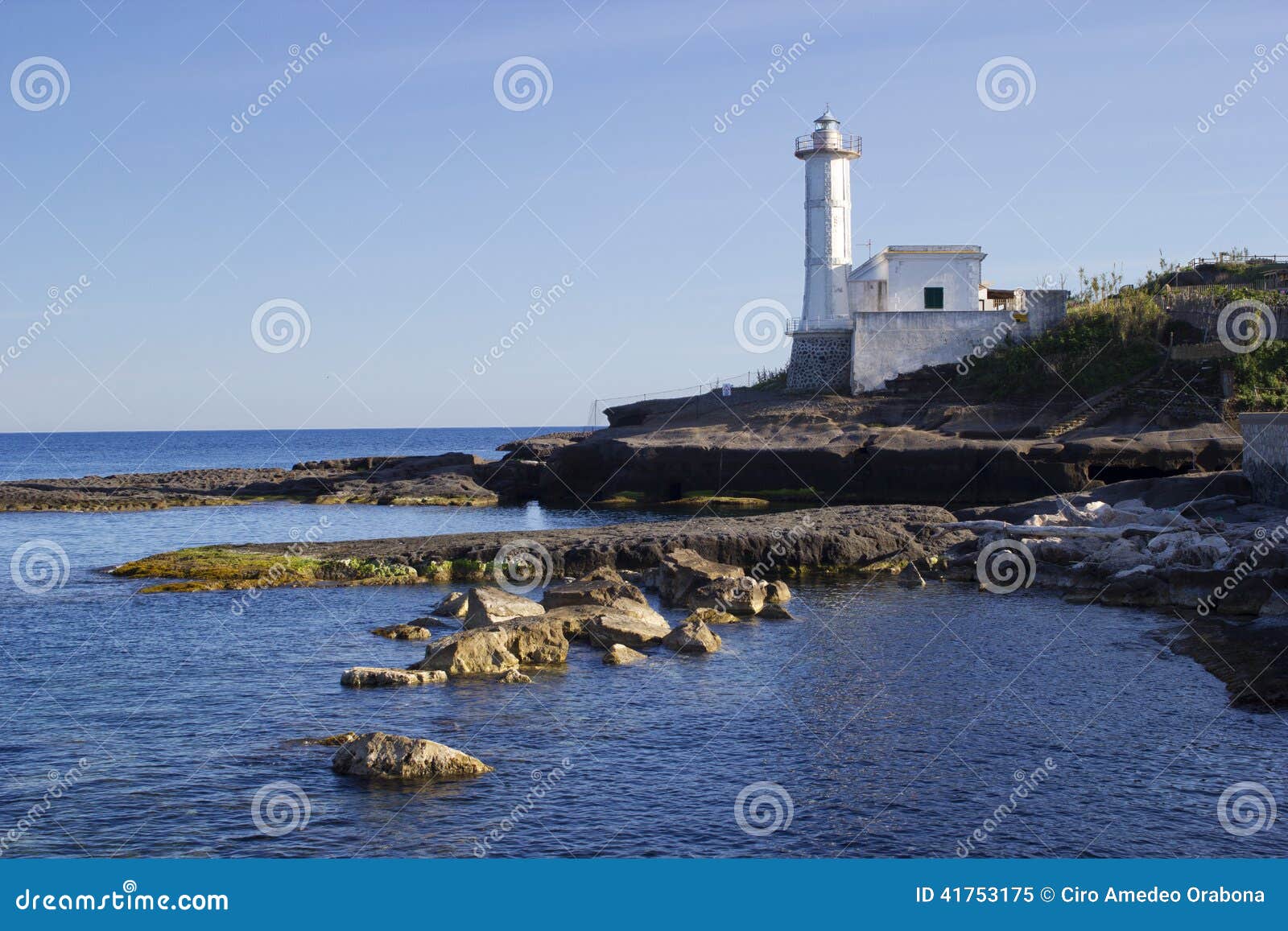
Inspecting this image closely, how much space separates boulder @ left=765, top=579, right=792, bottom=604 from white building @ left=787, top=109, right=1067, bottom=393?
44.3 metres

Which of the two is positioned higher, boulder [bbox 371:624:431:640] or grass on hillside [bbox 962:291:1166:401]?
grass on hillside [bbox 962:291:1166:401]

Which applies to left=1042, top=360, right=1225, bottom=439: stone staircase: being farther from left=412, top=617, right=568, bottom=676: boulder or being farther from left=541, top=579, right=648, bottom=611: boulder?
left=412, top=617, right=568, bottom=676: boulder

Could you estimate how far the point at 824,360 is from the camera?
3147 inches

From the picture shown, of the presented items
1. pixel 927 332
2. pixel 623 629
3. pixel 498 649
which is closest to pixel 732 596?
pixel 623 629

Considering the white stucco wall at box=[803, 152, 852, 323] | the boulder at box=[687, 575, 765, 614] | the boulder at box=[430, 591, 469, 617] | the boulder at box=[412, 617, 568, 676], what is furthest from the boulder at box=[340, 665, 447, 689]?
the white stucco wall at box=[803, 152, 852, 323]

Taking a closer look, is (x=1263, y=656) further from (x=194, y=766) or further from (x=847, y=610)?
(x=194, y=766)

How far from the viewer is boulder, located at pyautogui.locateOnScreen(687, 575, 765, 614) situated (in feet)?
109

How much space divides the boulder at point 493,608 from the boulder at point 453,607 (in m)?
1.39

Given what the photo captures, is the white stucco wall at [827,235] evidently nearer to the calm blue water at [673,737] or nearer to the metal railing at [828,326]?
the metal railing at [828,326]

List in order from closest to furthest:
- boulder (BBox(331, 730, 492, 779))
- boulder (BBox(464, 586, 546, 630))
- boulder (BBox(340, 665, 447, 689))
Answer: boulder (BBox(331, 730, 492, 779)) → boulder (BBox(340, 665, 447, 689)) → boulder (BBox(464, 586, 546, 630))

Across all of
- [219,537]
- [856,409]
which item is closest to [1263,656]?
[219,537]

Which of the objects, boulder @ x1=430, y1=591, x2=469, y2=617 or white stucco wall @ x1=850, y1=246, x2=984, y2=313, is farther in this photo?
white stucco wall @ x1=850, y1=246, x2=984, y2=313

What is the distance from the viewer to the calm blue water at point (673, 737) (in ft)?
54.9

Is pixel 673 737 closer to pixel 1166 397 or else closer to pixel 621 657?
pixel 621 657
